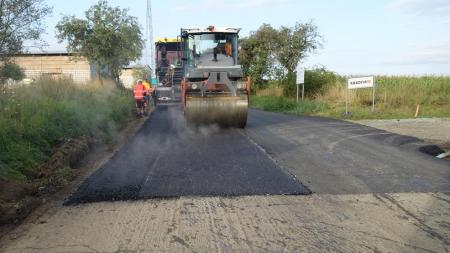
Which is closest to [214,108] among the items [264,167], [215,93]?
[215,93]

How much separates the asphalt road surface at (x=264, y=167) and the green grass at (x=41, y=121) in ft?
4.06

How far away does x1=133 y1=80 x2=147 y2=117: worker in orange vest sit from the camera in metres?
20.1

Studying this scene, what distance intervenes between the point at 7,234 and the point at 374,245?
385 centimetres

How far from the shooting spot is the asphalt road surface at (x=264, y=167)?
6.72 metres

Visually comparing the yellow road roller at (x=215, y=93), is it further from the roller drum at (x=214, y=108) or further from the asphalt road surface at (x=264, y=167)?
the asphalt road surface at (x=264, y=167)

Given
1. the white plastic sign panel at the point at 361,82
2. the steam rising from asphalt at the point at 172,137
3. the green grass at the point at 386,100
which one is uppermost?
the white plastic sign panel at the point at 361,82

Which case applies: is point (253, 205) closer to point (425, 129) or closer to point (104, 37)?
point (425, 129)

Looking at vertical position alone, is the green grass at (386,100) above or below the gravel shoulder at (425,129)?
above

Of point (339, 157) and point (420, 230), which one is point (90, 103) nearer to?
point (339, 157)

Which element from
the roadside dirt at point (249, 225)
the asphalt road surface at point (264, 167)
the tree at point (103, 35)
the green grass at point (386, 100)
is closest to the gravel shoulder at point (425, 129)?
the asphalt road surface at point (264, 167)

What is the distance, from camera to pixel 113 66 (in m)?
31.3

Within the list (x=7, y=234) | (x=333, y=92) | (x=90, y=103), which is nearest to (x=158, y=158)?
(x=7, y=234)

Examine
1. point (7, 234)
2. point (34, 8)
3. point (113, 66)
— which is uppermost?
point (34, 8)

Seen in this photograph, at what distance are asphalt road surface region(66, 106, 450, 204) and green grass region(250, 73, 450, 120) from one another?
29.8 feet
